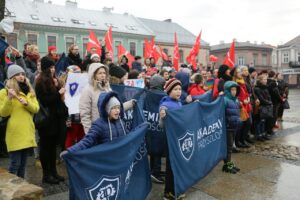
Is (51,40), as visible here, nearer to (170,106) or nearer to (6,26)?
(6,26)

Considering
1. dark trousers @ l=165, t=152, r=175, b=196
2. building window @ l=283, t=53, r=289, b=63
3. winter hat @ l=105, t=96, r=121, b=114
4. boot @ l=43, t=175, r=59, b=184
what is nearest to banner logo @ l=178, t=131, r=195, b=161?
dark trousers @ l=165, t=152, r=175, b=196

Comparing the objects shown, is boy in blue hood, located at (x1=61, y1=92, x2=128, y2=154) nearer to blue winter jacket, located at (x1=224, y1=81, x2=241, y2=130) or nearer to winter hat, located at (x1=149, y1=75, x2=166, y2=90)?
winter hat, located at (x1=149, y1=75, x2=166, y2=90)

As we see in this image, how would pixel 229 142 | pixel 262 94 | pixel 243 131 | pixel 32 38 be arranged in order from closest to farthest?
pixel 229 142
pixel 243 131
pixel 262 94
pixel 32 38

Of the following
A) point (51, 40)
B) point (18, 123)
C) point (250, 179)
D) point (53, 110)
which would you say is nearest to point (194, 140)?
point (250, 179)

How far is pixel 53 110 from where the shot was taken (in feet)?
15.6

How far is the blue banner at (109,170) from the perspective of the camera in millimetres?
2932

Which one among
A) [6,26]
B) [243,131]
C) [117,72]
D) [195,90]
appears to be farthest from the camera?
[243,131]

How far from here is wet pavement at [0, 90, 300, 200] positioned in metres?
4.48

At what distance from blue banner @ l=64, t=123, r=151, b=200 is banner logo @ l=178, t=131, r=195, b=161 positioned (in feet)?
2.32

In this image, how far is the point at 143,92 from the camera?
4.96m

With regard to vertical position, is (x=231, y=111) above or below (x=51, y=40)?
below

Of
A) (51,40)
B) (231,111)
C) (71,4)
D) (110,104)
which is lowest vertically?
(231,111)

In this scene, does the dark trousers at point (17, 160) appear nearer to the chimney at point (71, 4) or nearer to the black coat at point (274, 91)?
the black coat at point (274, 91)

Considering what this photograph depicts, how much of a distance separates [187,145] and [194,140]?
0.25 m
